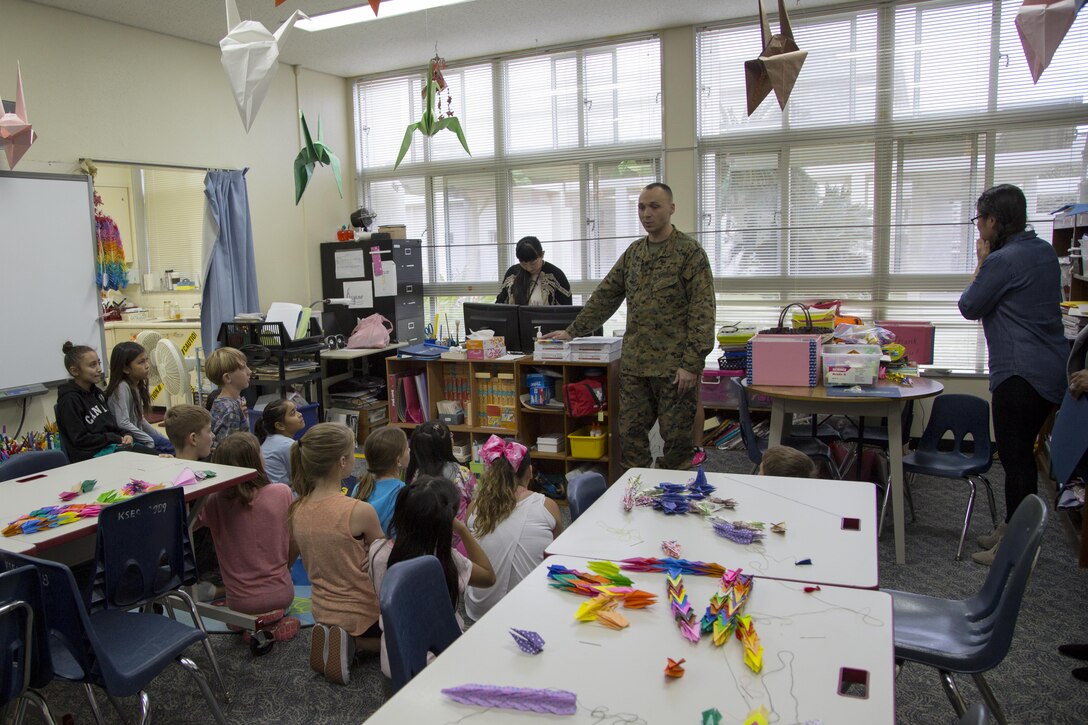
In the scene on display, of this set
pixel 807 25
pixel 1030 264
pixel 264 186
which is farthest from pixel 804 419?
pixel 264 186

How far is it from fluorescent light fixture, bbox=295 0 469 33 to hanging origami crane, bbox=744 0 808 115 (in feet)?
10.2

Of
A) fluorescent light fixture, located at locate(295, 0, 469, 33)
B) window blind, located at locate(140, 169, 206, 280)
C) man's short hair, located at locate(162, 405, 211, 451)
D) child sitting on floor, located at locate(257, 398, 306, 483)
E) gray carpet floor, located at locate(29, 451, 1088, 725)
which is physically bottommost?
gray carpet floor, located at locate(29, 451, 1088, 725)

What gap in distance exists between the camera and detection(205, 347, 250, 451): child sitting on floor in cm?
409

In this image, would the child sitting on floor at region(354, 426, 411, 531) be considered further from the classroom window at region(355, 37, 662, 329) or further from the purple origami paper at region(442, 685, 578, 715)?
the classroom window at region(355, 37, 662, 329)

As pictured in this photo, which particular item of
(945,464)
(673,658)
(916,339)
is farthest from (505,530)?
(916,339)

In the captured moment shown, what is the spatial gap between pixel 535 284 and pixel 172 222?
4.81 m

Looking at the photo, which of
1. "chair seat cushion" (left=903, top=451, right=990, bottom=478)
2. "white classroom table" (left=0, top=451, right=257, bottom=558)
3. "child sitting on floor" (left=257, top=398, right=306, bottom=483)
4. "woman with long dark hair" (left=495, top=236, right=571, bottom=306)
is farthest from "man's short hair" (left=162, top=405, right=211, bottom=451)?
"chair seat cushion" (left=903, top=451, right=990, bottom=478)

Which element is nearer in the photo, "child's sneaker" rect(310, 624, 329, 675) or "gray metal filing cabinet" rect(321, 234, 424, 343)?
"child's sneaker" rect(310, 624, 329, 675)

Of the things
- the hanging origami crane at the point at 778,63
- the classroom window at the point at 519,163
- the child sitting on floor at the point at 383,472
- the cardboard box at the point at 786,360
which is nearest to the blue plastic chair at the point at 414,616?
the child sitting on floor at the point at 383,472

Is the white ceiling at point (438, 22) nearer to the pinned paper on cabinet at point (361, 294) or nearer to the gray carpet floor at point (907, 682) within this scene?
the pinned paper on cabinet at point (361, 294)

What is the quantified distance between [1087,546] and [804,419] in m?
2.01

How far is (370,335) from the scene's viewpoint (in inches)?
245

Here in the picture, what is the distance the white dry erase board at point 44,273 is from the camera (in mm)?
4867

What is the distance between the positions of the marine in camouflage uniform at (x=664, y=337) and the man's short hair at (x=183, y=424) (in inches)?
82.2
